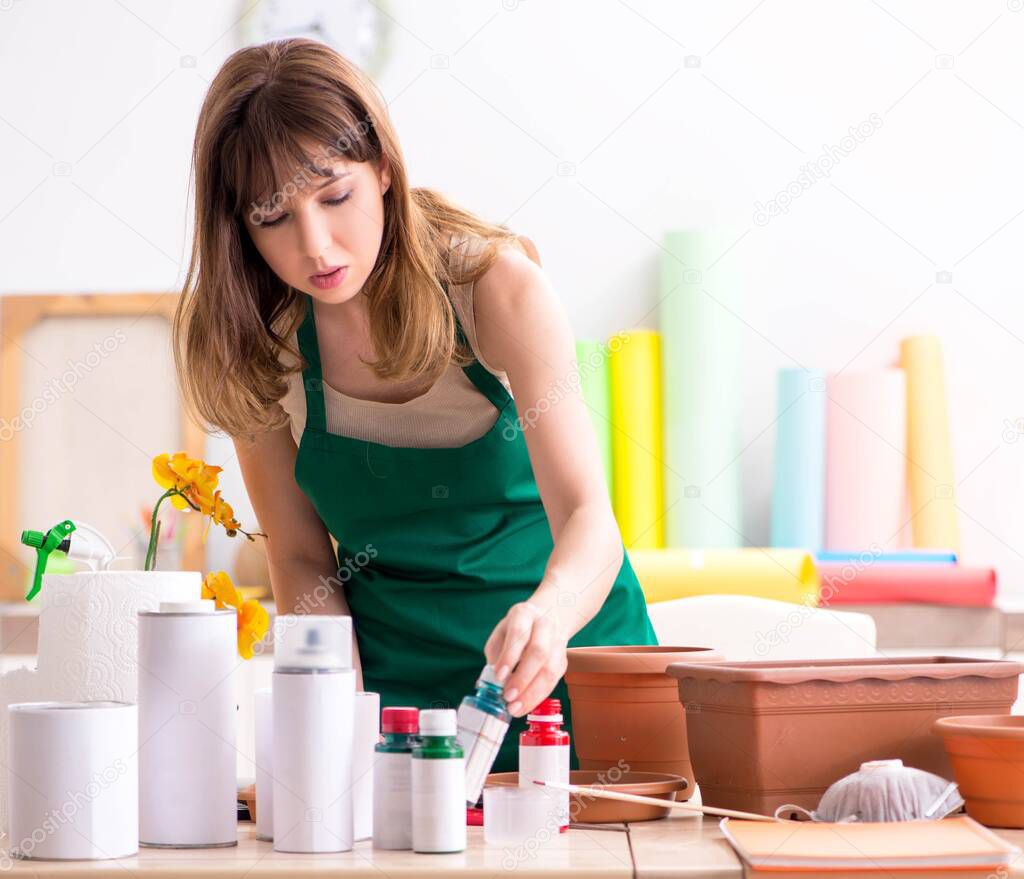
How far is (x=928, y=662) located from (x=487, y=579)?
0.55 m

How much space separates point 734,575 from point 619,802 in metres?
1.68

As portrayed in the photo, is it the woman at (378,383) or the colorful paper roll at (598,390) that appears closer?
the woman at (378,383)

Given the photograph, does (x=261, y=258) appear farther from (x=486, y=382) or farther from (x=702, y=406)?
(x=702, y=406)

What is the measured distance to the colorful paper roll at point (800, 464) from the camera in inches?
115

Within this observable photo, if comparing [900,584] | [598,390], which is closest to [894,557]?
[900,584]

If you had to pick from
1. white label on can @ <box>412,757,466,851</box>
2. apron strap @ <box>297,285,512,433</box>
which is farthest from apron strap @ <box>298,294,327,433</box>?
white label on can @ <box>412,757,466,851</box>

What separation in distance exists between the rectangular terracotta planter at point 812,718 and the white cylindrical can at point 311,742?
0.31 metres

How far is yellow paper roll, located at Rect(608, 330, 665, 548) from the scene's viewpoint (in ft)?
9.55

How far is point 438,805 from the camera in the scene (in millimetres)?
921

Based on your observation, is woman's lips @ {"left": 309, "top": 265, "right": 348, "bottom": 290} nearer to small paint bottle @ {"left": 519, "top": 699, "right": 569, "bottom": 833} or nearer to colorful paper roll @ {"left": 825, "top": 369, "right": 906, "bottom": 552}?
small paint bottle @ {"left": 519, "top": 699, "right": 569, "bottom": 833}

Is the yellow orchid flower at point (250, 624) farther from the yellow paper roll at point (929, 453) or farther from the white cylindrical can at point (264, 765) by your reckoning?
the yellow paper roll at point (929, 453)

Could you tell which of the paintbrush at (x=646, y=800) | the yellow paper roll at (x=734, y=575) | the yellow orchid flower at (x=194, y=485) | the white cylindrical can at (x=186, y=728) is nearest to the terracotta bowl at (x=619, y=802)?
the paintbrush at (x=646, y=800)

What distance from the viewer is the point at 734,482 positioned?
117 inches

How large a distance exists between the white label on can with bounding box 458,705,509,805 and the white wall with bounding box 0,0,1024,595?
2151 millimetres
